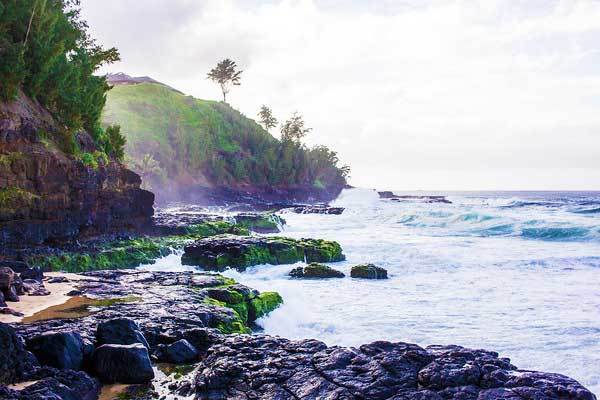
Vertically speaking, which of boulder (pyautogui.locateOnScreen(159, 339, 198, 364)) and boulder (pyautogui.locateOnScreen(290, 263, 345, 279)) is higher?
boulder (pyautogui.locateOnScreen(159, 339, 198, 364))

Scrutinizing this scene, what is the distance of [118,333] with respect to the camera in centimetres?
778

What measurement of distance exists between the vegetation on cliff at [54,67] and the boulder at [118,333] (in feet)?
41.7

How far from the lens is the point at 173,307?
10484 millimetres

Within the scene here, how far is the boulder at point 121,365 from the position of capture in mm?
6945

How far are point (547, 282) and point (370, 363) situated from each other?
46.2 feet

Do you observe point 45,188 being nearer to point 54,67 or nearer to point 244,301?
point 54,67

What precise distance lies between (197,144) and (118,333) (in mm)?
74193

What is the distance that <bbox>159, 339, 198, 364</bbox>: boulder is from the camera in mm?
7922

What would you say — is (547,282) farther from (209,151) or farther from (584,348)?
(209,151)

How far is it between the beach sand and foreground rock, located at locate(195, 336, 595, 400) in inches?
177

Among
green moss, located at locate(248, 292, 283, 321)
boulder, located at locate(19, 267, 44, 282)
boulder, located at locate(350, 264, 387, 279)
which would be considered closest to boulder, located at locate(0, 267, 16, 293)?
boulder, located at locate(19, 267, 44, 282)

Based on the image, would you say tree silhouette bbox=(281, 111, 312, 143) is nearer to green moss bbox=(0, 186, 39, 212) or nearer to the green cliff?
the green cliff

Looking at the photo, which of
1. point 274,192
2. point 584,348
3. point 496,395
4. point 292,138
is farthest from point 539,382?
point 292,138

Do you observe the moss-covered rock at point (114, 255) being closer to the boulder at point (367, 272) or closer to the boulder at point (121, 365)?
the boulder at point (367, 272)
